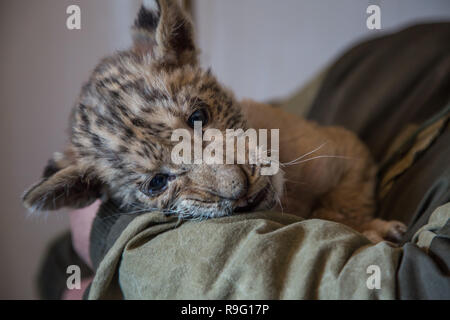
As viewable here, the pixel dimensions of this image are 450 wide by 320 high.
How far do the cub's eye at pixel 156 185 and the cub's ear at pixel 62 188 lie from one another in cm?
30

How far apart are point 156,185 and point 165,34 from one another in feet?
2.22

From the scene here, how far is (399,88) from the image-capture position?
204cm

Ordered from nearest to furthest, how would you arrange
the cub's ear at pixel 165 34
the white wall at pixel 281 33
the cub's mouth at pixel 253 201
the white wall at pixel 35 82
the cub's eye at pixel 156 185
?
the cub's mouth at pixel 253 201 → the cub's eye at pixel 156 185 → the cub's ear at pixel 165 34 → the white wall at pixel 35 82 → the white wall at pixel 281 33

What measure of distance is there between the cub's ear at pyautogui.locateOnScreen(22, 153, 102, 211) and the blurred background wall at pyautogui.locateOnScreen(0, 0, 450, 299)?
0.43 metres

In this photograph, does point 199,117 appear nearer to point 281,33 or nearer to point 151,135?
point 151,135

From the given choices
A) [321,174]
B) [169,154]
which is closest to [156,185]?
[169,154]

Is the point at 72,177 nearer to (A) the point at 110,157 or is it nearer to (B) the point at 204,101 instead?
(A) the point at 110,157

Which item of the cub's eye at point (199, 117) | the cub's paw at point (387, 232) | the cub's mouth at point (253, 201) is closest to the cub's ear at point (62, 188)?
the cub's eye at point (199, 117)

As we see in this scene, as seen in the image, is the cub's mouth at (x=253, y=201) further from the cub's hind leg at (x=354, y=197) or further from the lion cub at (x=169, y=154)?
the cub's hind leg at (x=354, y=197)

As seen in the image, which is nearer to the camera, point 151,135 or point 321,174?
point 151,135

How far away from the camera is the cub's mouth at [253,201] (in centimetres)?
130

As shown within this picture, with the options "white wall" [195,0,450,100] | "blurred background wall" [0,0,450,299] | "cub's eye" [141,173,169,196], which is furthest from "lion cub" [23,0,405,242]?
"white wall" [195,0,450,100]

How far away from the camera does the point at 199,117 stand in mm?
1486

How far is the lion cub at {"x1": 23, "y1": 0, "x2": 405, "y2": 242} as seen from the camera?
4.47 feet
